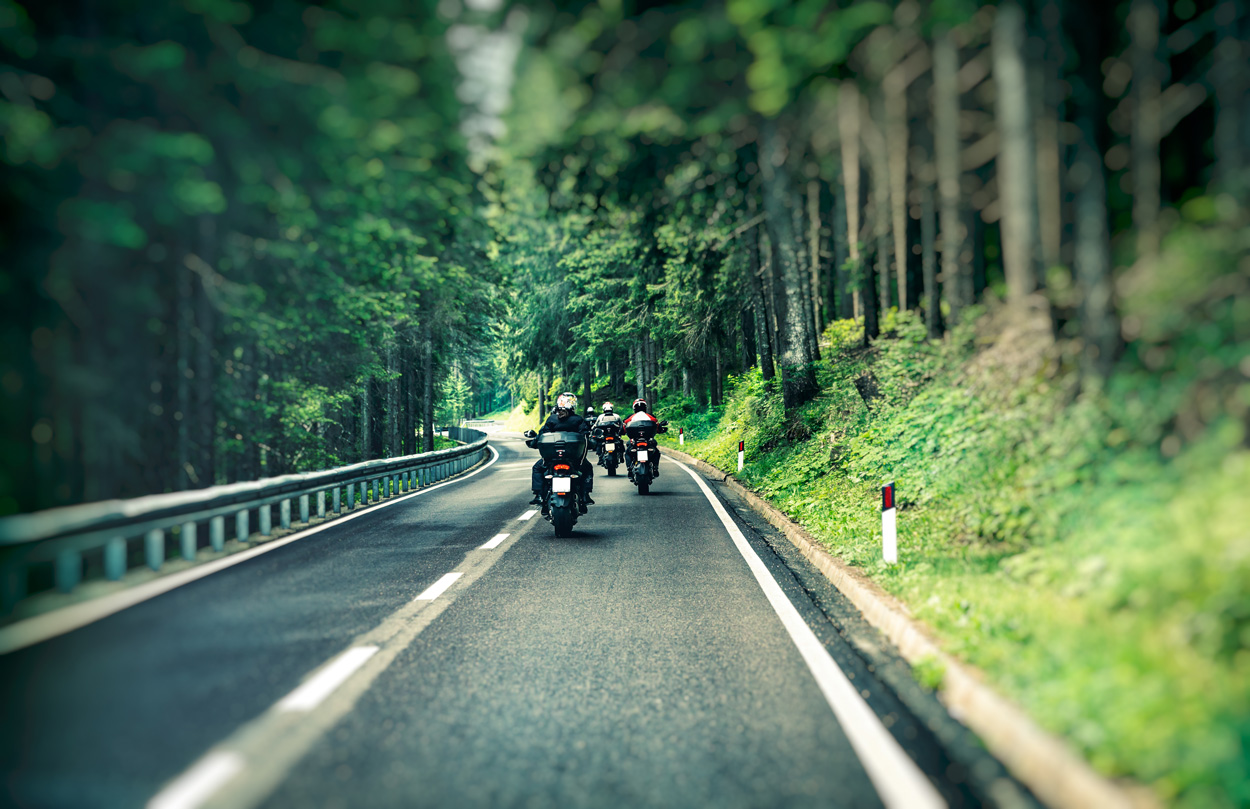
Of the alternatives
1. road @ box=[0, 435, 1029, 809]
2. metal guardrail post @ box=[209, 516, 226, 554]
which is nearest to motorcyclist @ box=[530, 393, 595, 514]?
road @ box=[0, 435, 1029, 809]

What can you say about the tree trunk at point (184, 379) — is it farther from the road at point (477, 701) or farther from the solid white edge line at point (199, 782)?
the solid white edge line at point (199, 782)

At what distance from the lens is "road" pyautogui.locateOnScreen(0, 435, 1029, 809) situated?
345 centimetres

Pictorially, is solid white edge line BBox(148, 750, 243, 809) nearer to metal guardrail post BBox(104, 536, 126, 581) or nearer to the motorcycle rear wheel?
→ metal guardrail post BBox(104, 536, 126, 581)

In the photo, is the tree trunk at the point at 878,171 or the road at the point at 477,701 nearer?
the road at the point at 477,701

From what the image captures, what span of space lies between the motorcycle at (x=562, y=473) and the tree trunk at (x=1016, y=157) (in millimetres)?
6075

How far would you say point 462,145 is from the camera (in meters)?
7.52

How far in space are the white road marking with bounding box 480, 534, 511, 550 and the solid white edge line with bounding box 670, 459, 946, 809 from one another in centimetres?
444

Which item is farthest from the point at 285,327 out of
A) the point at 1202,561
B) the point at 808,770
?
the point at 1202,561

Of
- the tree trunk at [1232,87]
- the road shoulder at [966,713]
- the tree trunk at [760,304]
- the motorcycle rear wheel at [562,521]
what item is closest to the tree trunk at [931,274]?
the road shoulder at [966,713]

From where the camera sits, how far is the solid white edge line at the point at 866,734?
339 centimetres

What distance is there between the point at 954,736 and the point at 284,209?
7.18 m

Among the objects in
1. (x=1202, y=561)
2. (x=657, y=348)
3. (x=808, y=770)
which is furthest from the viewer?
(x=657, y=348)

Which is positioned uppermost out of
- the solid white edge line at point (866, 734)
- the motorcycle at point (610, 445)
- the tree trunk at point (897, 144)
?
the tree trunk at point (897, 144)

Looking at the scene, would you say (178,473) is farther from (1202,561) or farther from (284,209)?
(1202,561)
